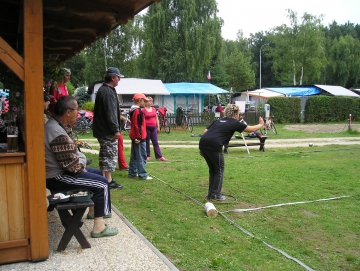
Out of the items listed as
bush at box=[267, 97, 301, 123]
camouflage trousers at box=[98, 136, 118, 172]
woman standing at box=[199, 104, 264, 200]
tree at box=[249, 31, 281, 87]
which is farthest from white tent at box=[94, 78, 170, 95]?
tree at box=[249, 31, 281, 87]

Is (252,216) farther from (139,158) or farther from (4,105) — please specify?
(4,105)

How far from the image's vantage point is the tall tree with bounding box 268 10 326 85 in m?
43.5

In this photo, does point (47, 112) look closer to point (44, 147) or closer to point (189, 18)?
point (44, 147)

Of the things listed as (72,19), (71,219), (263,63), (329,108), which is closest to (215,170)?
(71,219)

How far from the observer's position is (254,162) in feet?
32.8

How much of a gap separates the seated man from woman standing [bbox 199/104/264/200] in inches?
91.2

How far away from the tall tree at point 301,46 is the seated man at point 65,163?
43.2 metres

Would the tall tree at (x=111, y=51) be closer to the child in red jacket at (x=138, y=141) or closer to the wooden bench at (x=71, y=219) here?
the child in red jacket at (x=138, y=141)

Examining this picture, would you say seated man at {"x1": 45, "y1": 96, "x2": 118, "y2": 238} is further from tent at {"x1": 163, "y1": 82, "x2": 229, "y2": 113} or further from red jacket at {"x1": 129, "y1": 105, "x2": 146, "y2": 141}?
tent at {"x1": 163, "y1": 82, "x2": 229, "y2": 113}

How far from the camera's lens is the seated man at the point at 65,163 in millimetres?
3717

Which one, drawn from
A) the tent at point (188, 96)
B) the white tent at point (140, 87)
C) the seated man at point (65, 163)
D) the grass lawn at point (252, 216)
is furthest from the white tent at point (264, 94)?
the seated man at point (65, 163)

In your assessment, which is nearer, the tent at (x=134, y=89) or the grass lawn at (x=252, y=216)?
the grass lawn at (x=252, y=216)

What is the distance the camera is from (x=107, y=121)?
18.8ft

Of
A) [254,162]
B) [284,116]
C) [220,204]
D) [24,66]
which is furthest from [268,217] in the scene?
[284,116]
